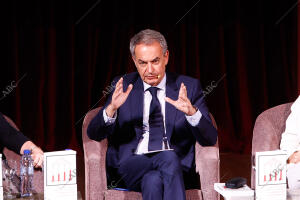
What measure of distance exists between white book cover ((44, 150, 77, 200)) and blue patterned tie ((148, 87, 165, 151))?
2.56 ft

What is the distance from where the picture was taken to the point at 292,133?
230 cm

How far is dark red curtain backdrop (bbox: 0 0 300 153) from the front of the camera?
4.50 metres

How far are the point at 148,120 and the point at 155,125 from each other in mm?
51

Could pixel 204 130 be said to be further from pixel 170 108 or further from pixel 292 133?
pixel 292 133

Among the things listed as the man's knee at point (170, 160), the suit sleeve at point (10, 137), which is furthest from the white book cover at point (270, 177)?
the suit sleeve at point (10, 137)

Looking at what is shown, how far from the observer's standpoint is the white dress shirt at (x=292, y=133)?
90.0 inches

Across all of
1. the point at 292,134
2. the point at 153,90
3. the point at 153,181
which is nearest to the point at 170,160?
the point at 153,181

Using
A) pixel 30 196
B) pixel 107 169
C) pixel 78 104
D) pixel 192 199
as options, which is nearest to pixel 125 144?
pixel 107 169

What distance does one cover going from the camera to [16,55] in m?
4.44

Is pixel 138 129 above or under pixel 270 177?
above

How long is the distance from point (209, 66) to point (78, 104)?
1467 mm

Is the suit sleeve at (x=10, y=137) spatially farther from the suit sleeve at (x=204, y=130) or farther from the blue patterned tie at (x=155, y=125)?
the suit sleeve at (x=204, y=130)

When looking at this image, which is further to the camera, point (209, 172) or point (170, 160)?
point (209, 172)

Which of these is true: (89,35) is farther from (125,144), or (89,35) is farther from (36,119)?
(125,144)
